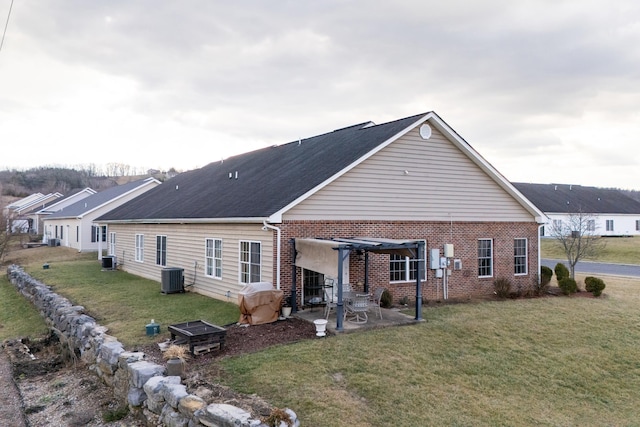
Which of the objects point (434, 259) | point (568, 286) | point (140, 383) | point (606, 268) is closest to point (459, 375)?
point (140, 383)

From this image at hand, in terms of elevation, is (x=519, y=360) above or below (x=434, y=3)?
below

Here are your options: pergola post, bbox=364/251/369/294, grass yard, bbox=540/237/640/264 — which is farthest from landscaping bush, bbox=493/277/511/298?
grass yard, bbox=540/237/640/264

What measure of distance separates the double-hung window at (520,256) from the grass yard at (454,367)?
3.20 meters

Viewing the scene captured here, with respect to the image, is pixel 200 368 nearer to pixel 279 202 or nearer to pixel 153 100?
pixel 279 202

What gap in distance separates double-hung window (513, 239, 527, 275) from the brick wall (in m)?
0.17

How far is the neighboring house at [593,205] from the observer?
4638 cm

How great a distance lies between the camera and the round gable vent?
47.4 ft

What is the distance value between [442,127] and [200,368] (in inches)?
420

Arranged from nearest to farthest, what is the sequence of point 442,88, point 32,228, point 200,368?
point 200,368
point 442,88
point 32,228

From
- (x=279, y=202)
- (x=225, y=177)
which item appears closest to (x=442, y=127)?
(x=279, y=202)

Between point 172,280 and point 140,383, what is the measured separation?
29.1 feet

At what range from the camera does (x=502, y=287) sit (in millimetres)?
15578

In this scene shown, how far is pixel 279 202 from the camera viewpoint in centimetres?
1256

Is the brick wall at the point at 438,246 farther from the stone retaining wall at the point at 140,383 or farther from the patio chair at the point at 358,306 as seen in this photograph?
the stone retaining wall at the point at 140,383
